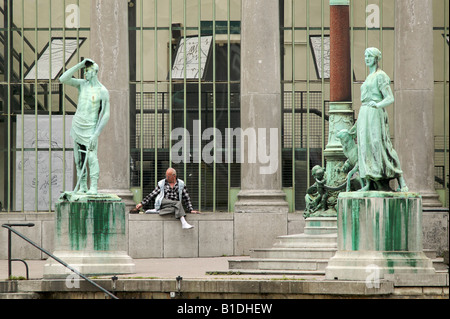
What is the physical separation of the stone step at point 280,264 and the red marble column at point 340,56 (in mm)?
3488

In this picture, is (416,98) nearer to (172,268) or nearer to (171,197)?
(171,197)

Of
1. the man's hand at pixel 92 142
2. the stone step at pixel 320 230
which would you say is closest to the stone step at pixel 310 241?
the stone step at pixel 320 230

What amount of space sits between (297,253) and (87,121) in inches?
198

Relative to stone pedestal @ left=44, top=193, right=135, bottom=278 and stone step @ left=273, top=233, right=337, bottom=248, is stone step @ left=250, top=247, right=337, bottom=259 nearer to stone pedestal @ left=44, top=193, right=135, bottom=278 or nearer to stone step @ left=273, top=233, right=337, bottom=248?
stone step @ left=273, top=233, right=337, bottom=248

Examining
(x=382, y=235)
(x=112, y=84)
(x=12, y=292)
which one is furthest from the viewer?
(x=112, y=84)

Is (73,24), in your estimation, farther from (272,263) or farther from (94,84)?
(272,263)

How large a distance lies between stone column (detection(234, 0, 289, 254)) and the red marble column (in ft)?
20.6

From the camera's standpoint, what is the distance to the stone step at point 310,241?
24078 millimetres

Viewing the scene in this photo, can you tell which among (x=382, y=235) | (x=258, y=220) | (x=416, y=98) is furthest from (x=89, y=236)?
(x=416, y=98)

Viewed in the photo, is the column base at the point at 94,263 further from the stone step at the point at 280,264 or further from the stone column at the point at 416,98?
the stone column at the point at 416,98

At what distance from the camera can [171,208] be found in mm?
29828

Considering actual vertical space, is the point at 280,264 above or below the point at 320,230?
below

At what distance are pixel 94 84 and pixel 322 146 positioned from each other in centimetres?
967

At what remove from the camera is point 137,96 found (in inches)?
1252
